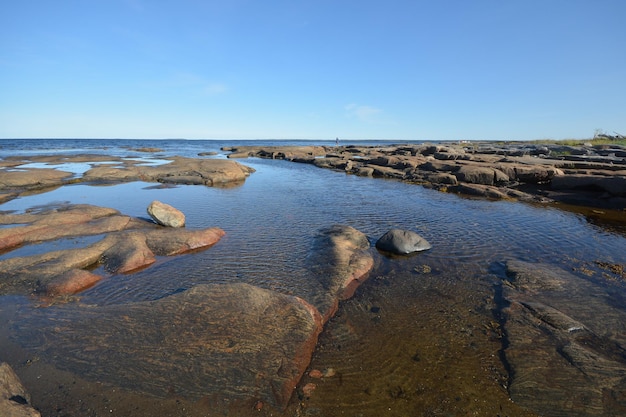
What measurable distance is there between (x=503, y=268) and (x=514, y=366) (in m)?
4.77

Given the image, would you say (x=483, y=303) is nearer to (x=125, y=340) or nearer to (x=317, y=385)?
(x=317, y=385)

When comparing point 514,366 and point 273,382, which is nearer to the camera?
point 273,382

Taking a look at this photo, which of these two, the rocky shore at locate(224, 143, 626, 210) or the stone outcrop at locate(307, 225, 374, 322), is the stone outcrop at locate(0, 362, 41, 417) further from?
the rocky shore at locate(224, 143, 626, 210)

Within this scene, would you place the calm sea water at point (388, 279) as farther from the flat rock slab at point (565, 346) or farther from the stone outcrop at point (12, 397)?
the flat rock slab at point (565, 346)

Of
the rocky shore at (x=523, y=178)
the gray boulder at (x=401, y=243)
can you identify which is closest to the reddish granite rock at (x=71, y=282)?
the gray boulder at (x=401, y=243)

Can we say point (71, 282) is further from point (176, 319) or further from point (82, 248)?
point (176, 319)

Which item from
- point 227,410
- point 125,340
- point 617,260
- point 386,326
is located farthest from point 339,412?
point 617,260

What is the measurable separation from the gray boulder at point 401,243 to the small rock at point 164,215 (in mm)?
8328

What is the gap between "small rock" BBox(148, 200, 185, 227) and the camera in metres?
12.1

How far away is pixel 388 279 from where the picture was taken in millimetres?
8430

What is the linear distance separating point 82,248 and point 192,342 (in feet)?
20.6

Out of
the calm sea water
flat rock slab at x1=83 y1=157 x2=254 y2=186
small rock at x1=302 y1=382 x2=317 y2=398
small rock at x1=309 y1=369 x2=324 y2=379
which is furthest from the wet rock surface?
small rock at x1=302 y1=382 x2=317 y2=398

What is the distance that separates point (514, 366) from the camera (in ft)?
16.8

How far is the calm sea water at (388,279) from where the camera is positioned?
4.49 metres
